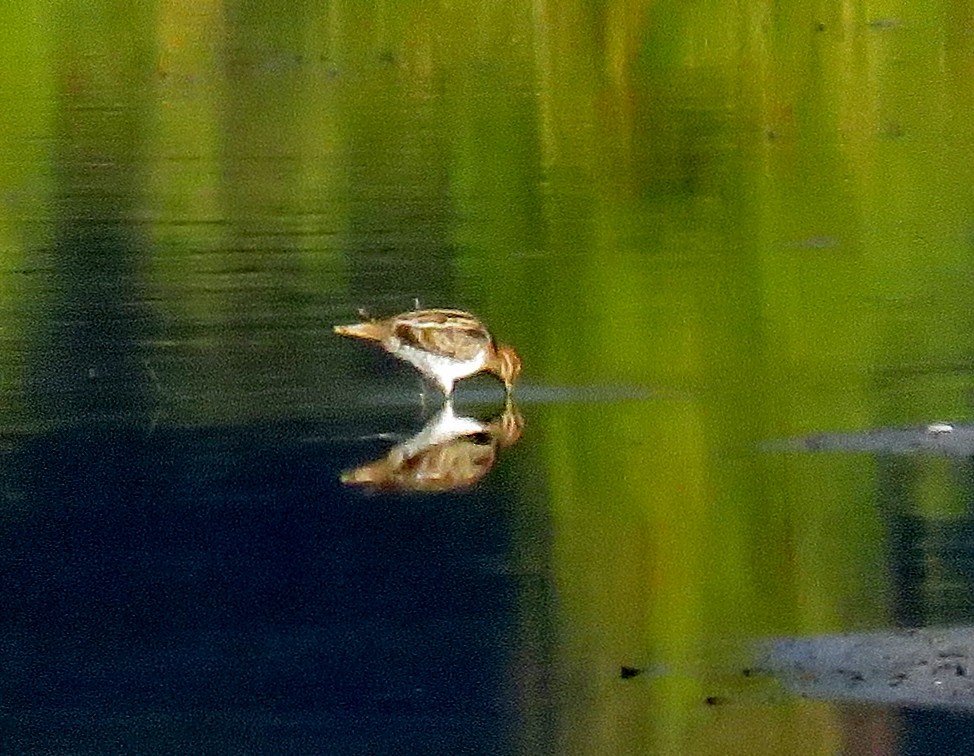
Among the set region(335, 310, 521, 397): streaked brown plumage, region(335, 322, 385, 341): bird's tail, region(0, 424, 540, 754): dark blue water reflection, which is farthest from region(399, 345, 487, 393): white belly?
region(0, 424, 540, 754): dark blue water reflection

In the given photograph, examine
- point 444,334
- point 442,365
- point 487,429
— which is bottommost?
point 487,429

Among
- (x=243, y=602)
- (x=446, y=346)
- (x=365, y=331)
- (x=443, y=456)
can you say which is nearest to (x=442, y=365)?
(x=446, y=346)

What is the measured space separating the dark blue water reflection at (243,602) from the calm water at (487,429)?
0.05 ft

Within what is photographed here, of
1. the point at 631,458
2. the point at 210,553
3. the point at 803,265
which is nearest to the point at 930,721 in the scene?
the point at 210,553

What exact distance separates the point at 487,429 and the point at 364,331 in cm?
93

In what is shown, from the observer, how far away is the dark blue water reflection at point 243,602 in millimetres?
6906

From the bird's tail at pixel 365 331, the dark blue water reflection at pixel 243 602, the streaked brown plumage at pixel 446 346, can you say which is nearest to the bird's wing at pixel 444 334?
the streaked brown plumage at pixel 446 346

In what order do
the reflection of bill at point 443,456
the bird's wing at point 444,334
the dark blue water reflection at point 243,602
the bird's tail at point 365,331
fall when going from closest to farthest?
1. the dark blue water reflection at point 243,602
2. the reflection of bill at point 443,456
3. the bird's wing at point 444,334
4. the bird's tail at point 365,331

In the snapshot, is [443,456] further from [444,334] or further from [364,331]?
[364,331]

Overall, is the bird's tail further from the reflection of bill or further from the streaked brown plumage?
the reflection of bill

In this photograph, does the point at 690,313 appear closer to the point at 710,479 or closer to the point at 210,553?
the point at 710,479

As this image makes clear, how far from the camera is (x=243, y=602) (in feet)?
26.3

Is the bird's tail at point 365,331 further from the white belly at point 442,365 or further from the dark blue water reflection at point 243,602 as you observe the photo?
the dark blue water reflection at point 243,602

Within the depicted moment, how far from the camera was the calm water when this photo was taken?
23.5 ft
